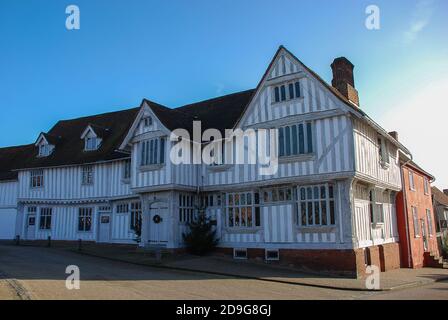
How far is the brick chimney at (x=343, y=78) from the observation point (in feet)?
68.2

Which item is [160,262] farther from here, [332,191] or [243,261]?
[332,191]

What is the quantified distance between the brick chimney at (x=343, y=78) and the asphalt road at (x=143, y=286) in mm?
10139

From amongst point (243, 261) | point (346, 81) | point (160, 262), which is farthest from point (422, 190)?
point (160, 262)

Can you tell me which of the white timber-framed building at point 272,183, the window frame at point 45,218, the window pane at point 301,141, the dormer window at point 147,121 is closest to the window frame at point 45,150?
the white timber-framed building at point 272,183

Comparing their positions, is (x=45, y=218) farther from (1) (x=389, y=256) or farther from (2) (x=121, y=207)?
(1) (x=389, y=256)

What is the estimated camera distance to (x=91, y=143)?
28953 mm

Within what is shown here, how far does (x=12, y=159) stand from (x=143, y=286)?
27.7 meters

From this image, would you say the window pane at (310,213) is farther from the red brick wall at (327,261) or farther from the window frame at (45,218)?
the window frame at (45,218)

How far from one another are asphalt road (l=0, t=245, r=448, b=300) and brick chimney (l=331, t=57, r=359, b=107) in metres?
10.1

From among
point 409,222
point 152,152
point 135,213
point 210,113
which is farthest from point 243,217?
point 409,222

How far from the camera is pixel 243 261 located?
19.2m

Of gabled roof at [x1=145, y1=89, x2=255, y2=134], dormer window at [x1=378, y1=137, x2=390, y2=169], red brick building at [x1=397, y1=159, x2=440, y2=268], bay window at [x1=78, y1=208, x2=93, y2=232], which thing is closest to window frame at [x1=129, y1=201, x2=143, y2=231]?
bay window at [x1=78, y1=208, x2=93, y2=232]

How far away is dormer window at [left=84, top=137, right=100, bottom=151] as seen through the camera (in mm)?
28688
